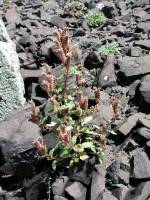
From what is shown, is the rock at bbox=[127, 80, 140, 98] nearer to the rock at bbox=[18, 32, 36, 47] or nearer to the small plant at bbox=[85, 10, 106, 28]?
the rock at bbox=[18, 32, 36, 47]

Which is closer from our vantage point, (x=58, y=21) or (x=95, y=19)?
(x=95, y=19)

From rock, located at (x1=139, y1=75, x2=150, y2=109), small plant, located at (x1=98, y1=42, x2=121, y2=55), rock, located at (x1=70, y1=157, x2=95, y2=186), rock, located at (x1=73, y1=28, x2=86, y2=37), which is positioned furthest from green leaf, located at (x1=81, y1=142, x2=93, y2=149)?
rock, located at (x1=73, y1=28, x2=86, y2=37)

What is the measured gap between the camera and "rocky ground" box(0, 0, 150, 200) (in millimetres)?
5188

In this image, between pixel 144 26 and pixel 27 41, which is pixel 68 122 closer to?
pixel 27 41

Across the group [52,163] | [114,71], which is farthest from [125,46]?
[52,163]

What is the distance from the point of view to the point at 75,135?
527 centimetres

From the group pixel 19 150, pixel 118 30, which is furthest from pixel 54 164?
pixel 118 30

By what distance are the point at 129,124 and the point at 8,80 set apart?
1843 mm

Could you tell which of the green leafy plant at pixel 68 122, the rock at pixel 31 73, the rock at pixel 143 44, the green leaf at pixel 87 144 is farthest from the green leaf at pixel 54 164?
the rock at pixel 143 44

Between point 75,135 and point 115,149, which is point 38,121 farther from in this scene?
point 115,149

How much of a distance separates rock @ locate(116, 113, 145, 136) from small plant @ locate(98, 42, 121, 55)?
1.81 metres

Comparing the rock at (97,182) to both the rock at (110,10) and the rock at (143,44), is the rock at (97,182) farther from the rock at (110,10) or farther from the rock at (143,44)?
the rock at (110,10)

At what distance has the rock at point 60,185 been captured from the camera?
5.20 meters

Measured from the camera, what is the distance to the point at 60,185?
5262 mm
